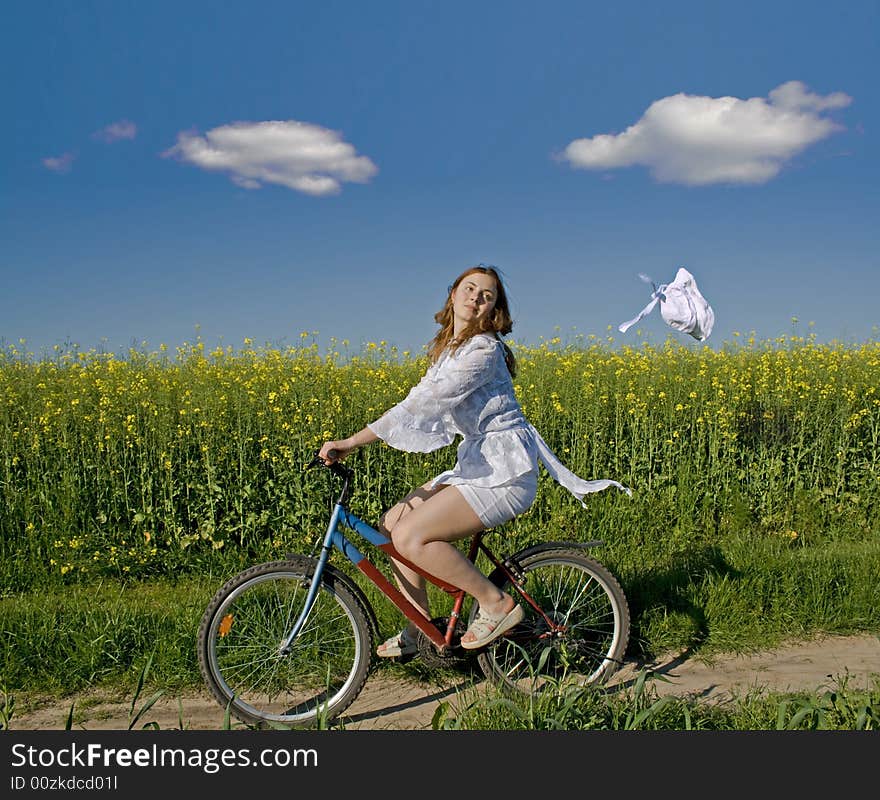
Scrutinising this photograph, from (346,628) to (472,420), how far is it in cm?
129

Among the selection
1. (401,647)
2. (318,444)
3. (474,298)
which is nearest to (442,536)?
(401,647)

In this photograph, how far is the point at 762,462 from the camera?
789 centimetres

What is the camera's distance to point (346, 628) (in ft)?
14.6

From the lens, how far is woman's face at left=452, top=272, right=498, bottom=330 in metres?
4.02

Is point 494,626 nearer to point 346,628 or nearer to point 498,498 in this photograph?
point 498,498

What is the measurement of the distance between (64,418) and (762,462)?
19.6 feet

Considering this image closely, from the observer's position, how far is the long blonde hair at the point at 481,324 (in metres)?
4.04

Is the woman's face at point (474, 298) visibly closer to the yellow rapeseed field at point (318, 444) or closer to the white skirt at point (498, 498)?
the white skirt at point (498, 498)

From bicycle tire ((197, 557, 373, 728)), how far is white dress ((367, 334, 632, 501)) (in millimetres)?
752

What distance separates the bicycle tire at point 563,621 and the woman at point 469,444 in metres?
0.27

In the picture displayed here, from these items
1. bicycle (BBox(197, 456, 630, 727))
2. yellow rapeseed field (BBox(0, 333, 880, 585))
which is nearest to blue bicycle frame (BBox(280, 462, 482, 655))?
bicycle (BBox(197, 456, 630, 727))

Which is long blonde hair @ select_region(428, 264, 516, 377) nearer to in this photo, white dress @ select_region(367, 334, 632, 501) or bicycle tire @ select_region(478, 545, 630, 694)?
white dress @ select_region(367, 334, 632, 501)

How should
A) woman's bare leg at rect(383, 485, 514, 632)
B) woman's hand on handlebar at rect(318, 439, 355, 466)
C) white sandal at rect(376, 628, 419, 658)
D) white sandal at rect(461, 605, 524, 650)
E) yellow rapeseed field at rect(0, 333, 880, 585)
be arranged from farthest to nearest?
1. yellow rapeseed field at rect(0, 333, 880, 585)
2. white sandal at rect(376, 628, 419, 658)
3. white sandal at rect(461, 605, 524, 650)
4. woman's bare leg at rect(383, 485, 514, 632)
5. woman's hand on handlebar at rect(318, 439, 355, 466)

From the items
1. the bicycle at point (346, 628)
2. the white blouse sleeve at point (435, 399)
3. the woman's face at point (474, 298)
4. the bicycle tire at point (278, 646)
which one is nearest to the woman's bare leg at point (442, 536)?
the bicycle at point (346, 628)
